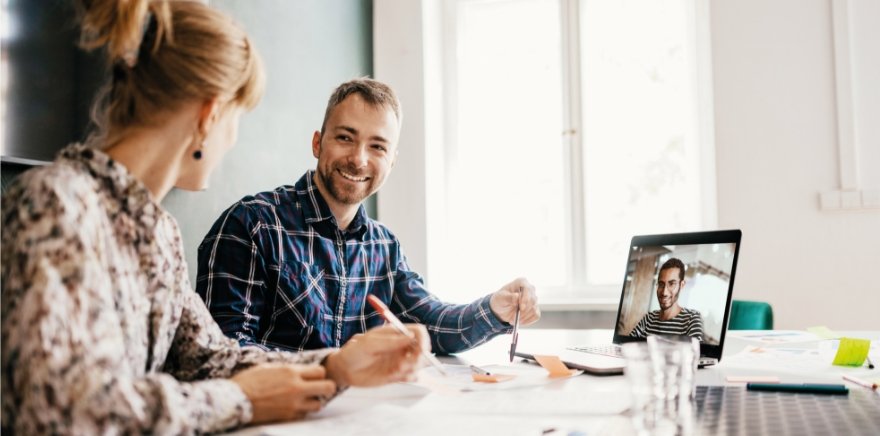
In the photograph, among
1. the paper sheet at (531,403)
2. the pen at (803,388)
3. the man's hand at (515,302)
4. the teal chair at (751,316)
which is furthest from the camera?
the teal chair at (751,316)

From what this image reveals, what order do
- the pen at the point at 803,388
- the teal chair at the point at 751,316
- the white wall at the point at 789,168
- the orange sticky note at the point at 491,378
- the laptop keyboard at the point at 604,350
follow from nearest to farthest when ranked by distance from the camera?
the pen at the point at 803,388
the orange sticky note at the point at 491,378
the laptop keyboard at the point at 604,350
the teal chair at the point at 751,316
the white wall at the point at 789,168

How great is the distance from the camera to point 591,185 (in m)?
3.51

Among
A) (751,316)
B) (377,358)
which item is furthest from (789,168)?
(377,358)

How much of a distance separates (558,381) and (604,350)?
1.10 ft

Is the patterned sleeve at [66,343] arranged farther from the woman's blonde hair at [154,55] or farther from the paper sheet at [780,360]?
the paper sheet at [780,360]

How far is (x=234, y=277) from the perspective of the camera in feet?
5.01

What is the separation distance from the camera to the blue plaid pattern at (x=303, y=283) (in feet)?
5.01

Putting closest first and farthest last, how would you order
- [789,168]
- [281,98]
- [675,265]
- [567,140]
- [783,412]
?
[783,412]
[675,265]
[281,98]
[789,168]
[567,140]

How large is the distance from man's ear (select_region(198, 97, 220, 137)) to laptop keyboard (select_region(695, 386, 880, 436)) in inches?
28.8

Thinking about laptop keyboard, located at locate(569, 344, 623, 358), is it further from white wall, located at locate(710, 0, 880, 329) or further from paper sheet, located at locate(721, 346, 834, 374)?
white wall, located at locate(710, 0, 880, 329)

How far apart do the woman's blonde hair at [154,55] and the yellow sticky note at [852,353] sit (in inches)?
49.2

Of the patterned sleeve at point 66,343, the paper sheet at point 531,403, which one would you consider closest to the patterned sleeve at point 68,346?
the patterned sleeve at point 66,343

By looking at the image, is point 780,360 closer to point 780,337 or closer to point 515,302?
point 780,337

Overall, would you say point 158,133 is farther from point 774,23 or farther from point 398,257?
point 774,23
